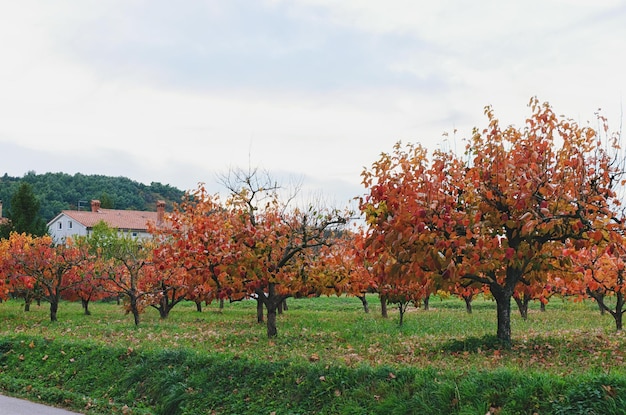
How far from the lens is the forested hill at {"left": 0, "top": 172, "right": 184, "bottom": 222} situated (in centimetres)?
9856

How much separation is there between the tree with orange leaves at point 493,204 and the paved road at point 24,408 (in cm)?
655

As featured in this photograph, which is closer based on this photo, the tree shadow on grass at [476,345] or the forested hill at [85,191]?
the tree shadow on grass at [476,345]

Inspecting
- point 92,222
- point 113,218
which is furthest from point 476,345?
point 113,218

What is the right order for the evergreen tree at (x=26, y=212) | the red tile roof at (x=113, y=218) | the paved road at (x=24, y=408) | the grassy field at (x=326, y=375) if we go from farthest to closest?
the red tile roof at (x=113, y=218), the evergreen tree at (x=26, y=212), the paved road at (x=24, y=408), the grassy field at (x=326, y=375)

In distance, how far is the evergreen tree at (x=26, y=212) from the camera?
55.5m

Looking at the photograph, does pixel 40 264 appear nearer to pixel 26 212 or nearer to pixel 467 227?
pixel 467 227

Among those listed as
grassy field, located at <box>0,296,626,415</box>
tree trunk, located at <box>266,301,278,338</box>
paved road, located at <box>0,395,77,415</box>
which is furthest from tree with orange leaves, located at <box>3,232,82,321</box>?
paved road, located at <box>0,395,77,415</box>

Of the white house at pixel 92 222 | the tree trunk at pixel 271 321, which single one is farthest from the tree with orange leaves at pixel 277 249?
the white house at pixel 92 222

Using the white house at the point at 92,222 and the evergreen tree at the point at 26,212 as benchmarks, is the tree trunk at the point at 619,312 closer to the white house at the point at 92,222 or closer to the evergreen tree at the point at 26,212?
the evergreen tree at the point at 26,212

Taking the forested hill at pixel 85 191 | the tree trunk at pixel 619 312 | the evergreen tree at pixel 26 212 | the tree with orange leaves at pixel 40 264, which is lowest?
the tree trunk at pixel 619 312

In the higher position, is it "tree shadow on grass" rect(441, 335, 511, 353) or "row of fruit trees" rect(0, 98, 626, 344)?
"row of fruit trees" rect(0, 98, 626, 344)

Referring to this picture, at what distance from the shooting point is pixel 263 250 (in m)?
15.2

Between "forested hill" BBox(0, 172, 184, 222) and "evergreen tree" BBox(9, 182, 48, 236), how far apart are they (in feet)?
131

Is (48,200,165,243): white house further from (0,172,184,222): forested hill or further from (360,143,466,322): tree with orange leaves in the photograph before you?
(360,143,466,322): tree with orange leaves
